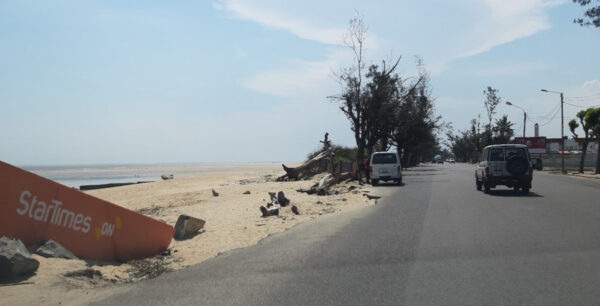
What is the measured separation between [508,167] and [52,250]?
18.1m

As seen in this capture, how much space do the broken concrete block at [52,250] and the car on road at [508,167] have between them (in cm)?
1758

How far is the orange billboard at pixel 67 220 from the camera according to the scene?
22.3ft

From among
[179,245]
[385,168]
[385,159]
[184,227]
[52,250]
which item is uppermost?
[385,159]

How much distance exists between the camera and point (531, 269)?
6957mm

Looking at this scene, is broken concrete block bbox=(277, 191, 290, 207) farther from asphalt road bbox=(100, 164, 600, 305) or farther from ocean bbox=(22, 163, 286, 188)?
ocean bbox=(22, 163, 286, 188)

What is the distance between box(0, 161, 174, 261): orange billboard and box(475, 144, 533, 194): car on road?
15.9 meters

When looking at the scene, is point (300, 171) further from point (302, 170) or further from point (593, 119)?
point (593, 119)

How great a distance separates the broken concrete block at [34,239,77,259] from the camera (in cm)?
694

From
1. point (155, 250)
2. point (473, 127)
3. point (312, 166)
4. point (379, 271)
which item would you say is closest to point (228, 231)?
point (155, 250)

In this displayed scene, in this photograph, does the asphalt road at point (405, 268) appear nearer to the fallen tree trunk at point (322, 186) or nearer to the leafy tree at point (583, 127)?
the fallen tree trunk at point (322, 186)

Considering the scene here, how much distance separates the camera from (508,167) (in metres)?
20.4

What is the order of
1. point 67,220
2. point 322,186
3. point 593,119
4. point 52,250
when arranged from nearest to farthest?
point 52,250, point 67,220, point 322,186, point 593,119

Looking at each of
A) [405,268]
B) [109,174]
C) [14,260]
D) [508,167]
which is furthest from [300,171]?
[109,174]

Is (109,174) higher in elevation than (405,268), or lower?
lower
